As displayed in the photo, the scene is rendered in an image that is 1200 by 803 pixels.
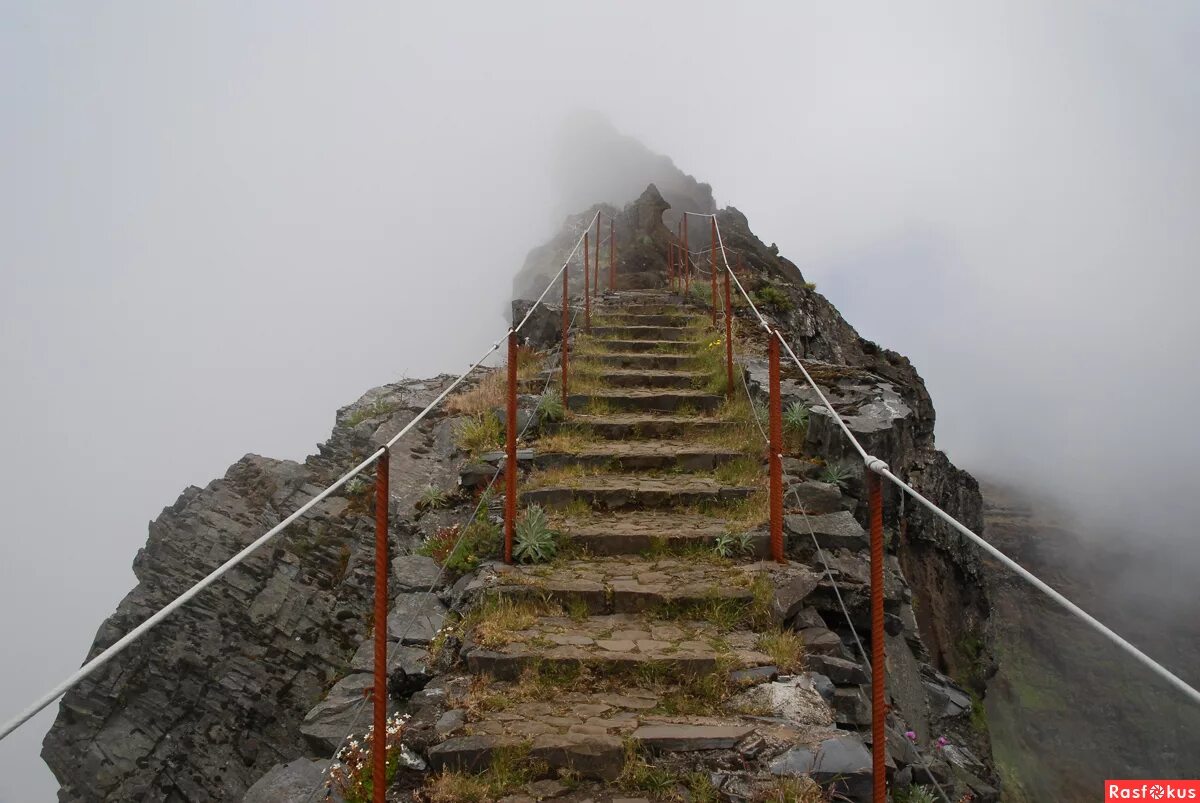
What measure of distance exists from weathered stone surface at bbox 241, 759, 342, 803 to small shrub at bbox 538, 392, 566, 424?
4467 mm

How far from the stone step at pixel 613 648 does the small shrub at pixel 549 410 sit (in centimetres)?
349

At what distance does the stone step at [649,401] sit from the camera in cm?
892

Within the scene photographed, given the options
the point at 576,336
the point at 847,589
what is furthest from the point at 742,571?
the point at 576,336

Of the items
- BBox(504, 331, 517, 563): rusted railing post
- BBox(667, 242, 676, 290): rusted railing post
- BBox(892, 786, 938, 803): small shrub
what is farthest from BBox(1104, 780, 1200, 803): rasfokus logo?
BBox(667, 242, 676, 290): rusted railing post

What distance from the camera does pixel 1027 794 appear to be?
59.6ft

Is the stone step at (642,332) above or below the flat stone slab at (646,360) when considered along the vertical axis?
above

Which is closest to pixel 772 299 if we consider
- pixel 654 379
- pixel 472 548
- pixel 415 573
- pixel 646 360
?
pixel 646 360

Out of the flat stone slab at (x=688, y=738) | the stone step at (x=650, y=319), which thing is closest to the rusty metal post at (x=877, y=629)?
the flat stone slab at (x=688, y=738)

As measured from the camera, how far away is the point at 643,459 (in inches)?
295

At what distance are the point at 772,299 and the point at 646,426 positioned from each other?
734cm

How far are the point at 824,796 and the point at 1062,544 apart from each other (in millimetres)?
52498

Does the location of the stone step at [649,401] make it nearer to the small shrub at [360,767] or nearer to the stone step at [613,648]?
the stone step at [613,648]

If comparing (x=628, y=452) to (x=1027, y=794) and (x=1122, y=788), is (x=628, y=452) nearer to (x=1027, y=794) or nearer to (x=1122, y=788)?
(x=1122, y=788)

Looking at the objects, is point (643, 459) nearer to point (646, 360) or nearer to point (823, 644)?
point (823, 644)
